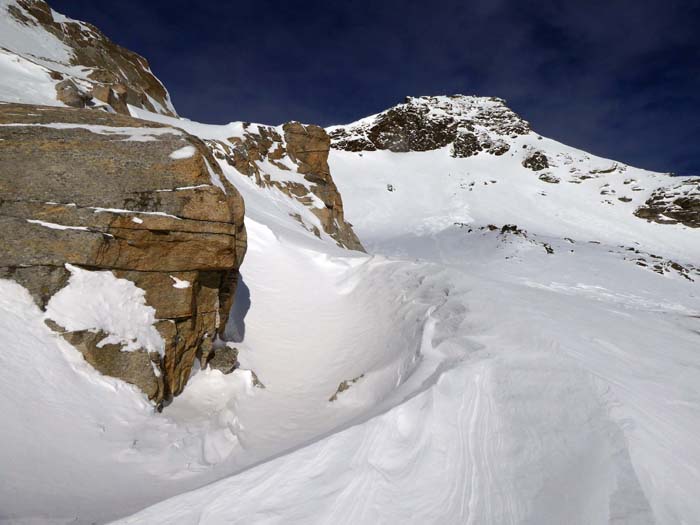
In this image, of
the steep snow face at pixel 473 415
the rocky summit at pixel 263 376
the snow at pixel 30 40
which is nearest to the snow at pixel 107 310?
the rocky summit at pixel 263 376

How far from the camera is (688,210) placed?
4425 cm

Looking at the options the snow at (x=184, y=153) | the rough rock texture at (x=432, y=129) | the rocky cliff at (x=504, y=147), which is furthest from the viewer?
the rough rock texture at (x=432, y=129)

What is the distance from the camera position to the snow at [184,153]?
554 centimetres

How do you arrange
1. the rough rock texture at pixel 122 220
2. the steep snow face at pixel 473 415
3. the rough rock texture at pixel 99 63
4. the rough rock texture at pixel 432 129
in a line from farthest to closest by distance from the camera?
the rough rock texture at pixel 432 129 → the rough rock texture at pixel 99 63 → the rough rock texture at pixel 122 220 → the steep snow face at pixel 473 415

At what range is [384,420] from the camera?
3.39m

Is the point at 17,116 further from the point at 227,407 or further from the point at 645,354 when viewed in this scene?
the point at 645,354

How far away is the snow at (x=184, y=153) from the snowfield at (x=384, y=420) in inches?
86.5

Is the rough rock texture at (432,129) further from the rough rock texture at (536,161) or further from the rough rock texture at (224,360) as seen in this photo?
the rough rock texture at (224,360)

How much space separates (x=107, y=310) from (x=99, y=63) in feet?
110

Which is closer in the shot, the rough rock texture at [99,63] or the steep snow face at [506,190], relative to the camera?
the rough rock texture at [99,63]

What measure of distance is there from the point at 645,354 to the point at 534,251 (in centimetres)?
2416

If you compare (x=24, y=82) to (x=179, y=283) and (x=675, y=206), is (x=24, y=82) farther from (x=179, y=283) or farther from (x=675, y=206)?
(x=675, y=206)

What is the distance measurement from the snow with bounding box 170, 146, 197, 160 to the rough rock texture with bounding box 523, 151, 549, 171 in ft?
211

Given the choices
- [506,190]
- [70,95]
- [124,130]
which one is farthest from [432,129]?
[124,130]
